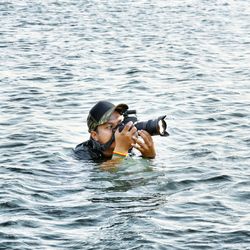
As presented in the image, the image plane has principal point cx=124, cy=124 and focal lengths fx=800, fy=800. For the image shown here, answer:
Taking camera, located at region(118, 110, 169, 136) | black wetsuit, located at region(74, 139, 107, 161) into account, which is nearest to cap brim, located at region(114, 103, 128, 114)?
camera, located at region(118, 110, 169, 136)

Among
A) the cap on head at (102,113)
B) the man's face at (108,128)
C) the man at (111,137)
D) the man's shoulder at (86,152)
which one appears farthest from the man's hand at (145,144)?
the man's shoulder at (86,152)

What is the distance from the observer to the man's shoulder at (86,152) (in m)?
11.2

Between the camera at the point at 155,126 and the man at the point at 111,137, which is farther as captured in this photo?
the man at the point at 111,137

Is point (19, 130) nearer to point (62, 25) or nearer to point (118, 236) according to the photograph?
point (118, 236)

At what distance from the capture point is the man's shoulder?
11195 mm

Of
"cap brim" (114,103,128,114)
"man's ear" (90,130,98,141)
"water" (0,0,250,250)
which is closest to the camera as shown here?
"water" (0,0,250,250)

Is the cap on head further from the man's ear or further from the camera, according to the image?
the camera

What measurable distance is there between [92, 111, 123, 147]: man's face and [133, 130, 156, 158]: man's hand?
0.42 m

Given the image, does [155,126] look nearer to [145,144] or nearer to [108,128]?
[145,144]

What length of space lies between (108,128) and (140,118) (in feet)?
12.2

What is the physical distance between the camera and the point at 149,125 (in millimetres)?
10359

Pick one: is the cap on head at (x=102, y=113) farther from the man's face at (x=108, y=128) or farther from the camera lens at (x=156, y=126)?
the camera lens at (x=156, y=126)

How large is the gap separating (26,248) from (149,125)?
2834mm

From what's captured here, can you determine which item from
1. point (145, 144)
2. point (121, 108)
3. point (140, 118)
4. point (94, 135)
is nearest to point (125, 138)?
point (145, 144)
